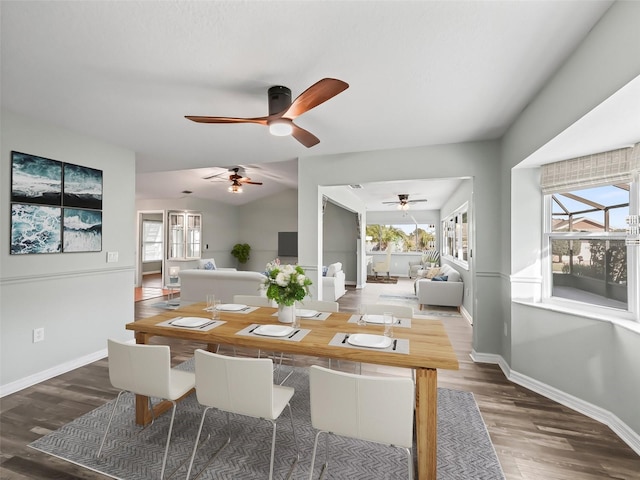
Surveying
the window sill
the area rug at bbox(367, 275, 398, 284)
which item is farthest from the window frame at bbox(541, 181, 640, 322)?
the area rug at bbox(367, 275, 398, 284)

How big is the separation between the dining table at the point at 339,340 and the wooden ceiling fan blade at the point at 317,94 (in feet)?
4.74

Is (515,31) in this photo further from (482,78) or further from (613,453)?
(613,453)

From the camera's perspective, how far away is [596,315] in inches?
91.7

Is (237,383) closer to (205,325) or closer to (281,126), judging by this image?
(205,325)

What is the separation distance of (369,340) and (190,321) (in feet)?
4.19

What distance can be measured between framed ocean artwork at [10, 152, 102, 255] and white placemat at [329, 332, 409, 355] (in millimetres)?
2957

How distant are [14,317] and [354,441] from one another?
10.1 ft

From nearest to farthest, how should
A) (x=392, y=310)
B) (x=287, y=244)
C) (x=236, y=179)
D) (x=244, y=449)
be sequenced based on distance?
(x=244, y=449) → (x=392, y=310) → (x=236, y=179) → (x=287, y=244)

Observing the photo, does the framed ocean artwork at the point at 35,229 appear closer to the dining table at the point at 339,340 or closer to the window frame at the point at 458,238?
the dining table at the point at 339,340

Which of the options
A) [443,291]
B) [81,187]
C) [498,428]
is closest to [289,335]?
[498,428]

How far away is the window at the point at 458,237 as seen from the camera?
229 inches

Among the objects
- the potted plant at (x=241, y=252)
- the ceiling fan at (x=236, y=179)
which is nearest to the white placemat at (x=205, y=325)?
the ceiling fan at (x=236, y=179)

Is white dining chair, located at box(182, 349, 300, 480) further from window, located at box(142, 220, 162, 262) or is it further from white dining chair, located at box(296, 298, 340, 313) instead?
window, located at box(142, 220, 162, 262)

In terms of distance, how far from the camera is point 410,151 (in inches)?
140
